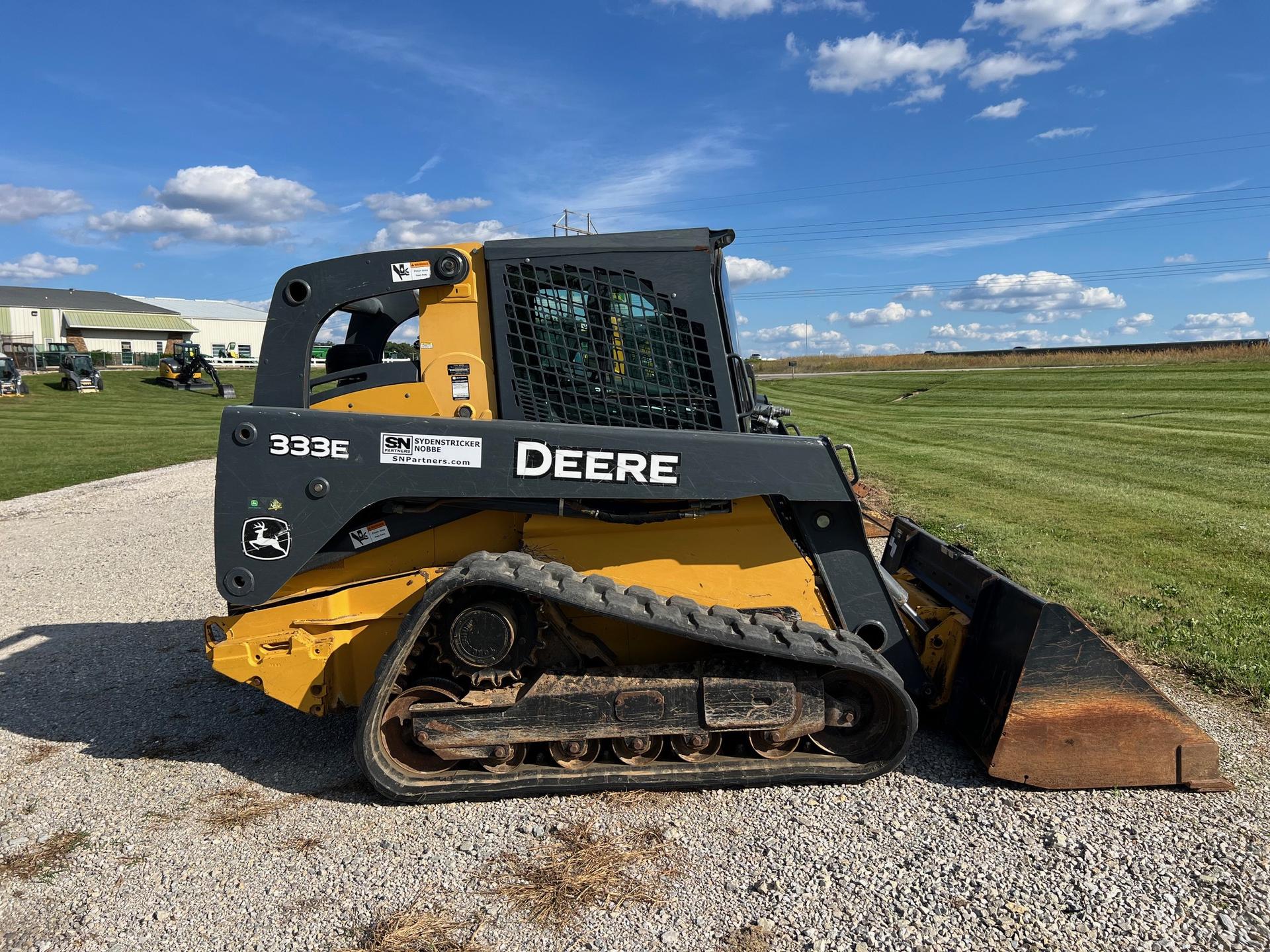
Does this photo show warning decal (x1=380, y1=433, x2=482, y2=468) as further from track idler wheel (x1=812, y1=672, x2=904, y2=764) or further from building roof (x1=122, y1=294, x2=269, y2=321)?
building roof (x1=122, y1=294, x2=269, y2=321)

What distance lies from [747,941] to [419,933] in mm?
1126

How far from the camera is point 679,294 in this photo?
3.86m

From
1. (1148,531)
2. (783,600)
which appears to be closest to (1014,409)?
(1148,531)

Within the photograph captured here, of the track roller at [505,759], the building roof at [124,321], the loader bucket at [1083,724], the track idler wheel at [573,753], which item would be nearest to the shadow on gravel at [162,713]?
the track roller at [505,759]

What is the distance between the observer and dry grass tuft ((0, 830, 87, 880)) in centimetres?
329

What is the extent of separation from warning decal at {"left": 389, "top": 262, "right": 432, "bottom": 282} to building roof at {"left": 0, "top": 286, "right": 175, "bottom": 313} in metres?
82.7

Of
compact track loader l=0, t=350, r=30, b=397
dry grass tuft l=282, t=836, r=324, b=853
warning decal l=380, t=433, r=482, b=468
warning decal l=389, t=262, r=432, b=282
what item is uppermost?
compact track loader l=0, t=350, r=30, b=397

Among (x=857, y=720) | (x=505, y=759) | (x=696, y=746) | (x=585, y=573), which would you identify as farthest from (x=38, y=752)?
(x=857, y=720)

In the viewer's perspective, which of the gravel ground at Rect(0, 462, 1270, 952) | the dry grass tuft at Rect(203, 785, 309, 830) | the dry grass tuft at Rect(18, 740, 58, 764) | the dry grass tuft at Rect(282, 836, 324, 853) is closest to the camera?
the gravel ground at Rect(0, 462, 1270, 952)

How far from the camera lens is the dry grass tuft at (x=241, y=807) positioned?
12.0ft

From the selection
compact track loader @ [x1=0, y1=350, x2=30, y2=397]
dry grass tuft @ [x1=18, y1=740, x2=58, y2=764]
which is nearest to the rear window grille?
dry grass tuft @ [x1=18, y1=740, x2=58, y2=764]

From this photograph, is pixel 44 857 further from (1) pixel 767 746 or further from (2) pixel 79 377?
(2) pixel 79 377

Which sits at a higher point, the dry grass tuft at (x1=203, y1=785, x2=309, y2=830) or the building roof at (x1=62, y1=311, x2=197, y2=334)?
the building roof at (x1=62, y1=311, x2=197, y2=334)

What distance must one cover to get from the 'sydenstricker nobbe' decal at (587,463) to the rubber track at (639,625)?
41 centimetres
